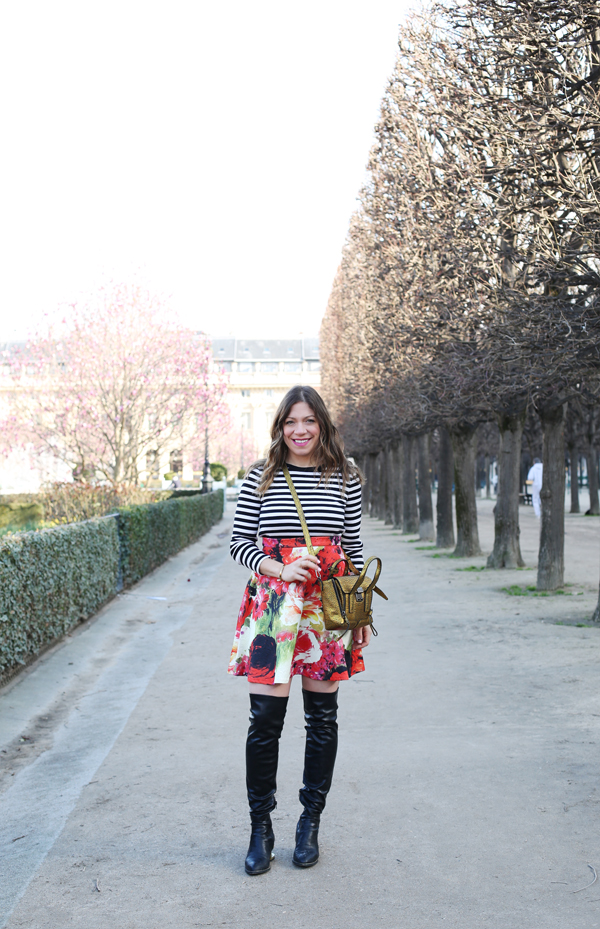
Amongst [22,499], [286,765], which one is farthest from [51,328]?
[286,765]

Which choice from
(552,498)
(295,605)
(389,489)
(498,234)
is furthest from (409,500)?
(295,605)

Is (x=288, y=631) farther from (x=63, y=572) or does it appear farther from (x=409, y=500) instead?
(x=409, y=500)

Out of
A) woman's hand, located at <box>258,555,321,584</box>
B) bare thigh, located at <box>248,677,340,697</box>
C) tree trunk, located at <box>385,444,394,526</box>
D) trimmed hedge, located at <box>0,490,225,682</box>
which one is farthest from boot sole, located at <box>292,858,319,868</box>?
tree trunk, located at <box>385,444,394,526</box>

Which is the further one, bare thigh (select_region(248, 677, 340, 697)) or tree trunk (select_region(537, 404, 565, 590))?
tree trunk (select_region(537, 404, 565, 590))

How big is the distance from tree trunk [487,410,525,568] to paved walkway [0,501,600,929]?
250 inches

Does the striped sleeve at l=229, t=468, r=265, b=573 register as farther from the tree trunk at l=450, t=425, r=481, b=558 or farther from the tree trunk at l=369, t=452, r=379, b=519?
the tree trunk at l=369, t=452, r=379, b=519

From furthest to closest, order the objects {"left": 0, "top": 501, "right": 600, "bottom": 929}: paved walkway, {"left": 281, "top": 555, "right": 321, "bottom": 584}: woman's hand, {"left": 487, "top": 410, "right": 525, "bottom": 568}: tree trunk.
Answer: {"left": 487, "top": 410, "right": 525, "bottom": 568}: tree trunk → {"left": 281, "top": 555, "right": 321, "bottom": 584}: woman's hand → {"left": 0, "top": 501, "right": 600, "bottom": 929}: paved walkway

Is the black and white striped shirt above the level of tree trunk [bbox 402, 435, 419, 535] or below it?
above

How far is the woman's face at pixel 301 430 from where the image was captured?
3.99 meters

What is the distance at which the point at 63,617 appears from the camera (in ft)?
32.5

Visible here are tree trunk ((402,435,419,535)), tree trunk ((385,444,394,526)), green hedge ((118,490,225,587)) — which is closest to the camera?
green hedge ((118,490,225,587))

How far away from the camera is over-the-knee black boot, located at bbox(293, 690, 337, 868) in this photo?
3.86 meters

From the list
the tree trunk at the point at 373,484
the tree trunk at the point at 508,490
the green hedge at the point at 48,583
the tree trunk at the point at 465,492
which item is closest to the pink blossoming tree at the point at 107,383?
the tree trunk at the point at 465,492

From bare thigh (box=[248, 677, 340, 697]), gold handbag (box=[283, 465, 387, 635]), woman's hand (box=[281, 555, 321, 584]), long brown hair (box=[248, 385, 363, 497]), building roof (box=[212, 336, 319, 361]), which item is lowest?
bare thigh (box=[248, 677, 340, 697])
